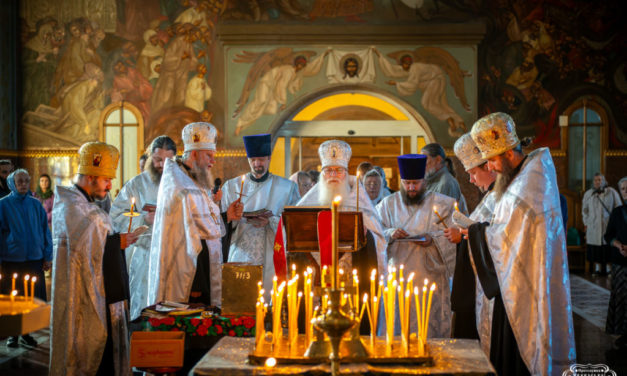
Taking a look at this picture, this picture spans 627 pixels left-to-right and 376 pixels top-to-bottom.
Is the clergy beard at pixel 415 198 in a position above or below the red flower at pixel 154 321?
above

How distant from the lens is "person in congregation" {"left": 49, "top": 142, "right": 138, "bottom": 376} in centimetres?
423

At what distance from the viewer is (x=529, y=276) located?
12.6ft

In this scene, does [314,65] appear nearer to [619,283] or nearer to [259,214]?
[259,214]

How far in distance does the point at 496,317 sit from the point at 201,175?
103 inches

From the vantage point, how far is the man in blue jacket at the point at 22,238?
6.73 meters

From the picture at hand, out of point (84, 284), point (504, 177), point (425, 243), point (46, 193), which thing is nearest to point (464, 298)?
point (504, 177)

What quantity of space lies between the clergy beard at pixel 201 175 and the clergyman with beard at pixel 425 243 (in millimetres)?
1597

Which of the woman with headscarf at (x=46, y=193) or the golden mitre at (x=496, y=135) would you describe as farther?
the woman with headscarf at (x=46, y=193)

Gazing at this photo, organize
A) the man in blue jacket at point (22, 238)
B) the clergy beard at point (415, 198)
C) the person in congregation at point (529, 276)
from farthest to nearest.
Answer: the man in blue jacket at point (22, 238), the clergy beard at point (415, 198), the person in congregation at point (529, 276)

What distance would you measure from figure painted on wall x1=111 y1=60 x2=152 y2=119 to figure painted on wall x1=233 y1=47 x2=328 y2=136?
1935 mm

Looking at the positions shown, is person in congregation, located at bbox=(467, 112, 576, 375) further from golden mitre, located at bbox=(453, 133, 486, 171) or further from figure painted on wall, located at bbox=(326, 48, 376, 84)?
figure painted on wall, located at bbox=(326, 48, 376, 84)

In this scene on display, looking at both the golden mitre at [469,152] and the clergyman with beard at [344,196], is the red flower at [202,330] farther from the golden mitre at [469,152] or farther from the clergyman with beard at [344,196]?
the golden mitre at [469,152]

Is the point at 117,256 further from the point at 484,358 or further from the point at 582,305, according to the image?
the point at 582,305

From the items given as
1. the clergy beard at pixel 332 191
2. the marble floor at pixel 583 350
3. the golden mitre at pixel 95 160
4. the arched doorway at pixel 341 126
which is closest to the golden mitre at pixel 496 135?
the clergy beard at pixel 332 191
